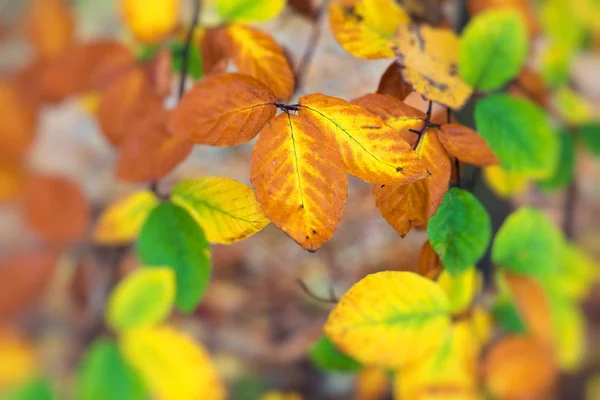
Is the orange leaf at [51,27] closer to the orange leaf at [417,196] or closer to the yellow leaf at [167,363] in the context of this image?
the yellow leaf at [167,363]

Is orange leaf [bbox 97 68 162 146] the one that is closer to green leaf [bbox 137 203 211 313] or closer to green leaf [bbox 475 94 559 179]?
green leaf [bbox 137 203 211 313]

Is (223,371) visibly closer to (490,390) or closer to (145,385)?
(145,385)

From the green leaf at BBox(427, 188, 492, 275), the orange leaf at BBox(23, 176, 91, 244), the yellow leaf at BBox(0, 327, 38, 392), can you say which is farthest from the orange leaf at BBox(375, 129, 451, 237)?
the yellow leaf at BBox(0, 327, 38, 392)

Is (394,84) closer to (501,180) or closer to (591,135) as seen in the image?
(501,180)

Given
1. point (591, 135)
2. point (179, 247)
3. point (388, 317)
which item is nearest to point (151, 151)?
point (179, 247)

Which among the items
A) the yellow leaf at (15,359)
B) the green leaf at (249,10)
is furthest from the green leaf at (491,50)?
the yellow leaf at (15,359)


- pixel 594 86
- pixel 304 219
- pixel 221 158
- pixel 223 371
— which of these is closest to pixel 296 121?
pixel 304 219
